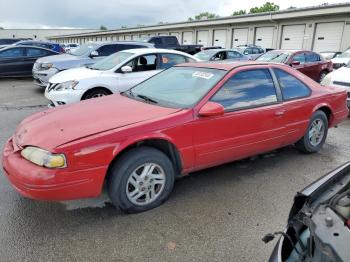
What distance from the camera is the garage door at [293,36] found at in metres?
23.9

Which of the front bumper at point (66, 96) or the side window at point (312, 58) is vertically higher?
the side window at point (312, 58)

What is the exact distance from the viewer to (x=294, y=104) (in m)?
4.25

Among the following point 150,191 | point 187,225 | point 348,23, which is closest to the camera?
point 187,225

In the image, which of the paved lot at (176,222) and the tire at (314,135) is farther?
the tire at (314,135)

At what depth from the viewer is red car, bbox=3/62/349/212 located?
2742 millimetres

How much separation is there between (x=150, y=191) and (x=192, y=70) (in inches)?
68.8

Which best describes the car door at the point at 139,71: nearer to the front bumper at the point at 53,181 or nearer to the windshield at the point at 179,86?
the windshield at the point at 179,86

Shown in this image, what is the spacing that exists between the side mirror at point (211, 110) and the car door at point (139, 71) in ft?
13.2

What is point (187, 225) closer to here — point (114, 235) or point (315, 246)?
point (114, 235)

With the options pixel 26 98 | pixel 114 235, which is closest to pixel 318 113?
pixel 114 235

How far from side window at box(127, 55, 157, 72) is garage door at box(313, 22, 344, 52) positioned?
733 inches

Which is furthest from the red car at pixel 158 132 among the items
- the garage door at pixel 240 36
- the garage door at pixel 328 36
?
the garage door at pixel 240 36

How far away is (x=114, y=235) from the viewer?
2.82 metres

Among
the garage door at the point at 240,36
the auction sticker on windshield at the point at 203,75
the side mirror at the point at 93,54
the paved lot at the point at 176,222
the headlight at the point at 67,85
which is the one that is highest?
the garage door at the point at 240,36
